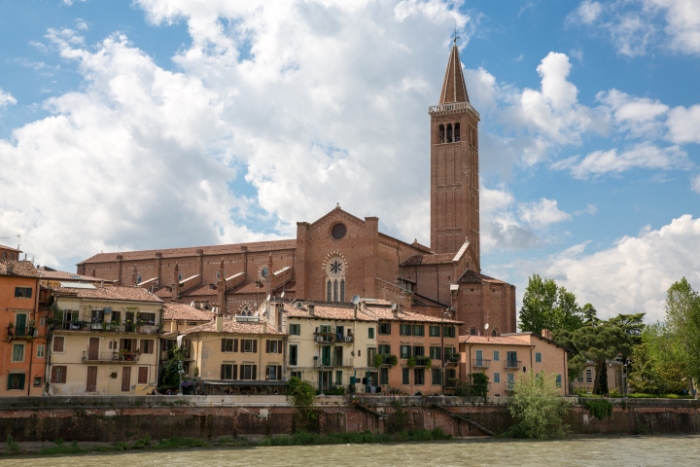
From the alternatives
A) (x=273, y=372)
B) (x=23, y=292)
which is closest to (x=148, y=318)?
(x=23, y=292)

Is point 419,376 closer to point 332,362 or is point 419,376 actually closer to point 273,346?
point 332,362

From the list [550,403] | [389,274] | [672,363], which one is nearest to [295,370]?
[550,403]

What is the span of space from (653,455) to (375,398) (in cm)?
1626

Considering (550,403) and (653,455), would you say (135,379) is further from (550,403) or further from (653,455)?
(653,455)

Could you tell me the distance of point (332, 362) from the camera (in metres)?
54.8


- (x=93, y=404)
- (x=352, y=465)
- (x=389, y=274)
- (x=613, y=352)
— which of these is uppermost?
(x=389, y=274)

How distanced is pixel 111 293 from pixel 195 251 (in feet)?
152

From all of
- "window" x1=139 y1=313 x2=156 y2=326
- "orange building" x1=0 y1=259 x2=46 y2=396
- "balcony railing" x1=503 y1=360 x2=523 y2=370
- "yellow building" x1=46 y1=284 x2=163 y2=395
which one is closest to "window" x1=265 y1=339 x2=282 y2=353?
"yellow building" x1=46 y1=284 x2=163 y2=395

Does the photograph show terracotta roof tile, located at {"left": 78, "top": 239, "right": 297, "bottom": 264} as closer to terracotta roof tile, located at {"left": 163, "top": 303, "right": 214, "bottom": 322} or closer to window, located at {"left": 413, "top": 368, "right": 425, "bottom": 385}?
terracotta roof tile, located at {"left": 163, "top": 303, "right": 214, "bottom": 322}

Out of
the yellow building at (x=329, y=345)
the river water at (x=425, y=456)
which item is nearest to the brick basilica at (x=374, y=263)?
the yellow building at (x=329, y=345)

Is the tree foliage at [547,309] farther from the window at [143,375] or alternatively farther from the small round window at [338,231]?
the window at [143,375]

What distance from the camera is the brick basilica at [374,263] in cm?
7925

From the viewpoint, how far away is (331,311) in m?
57.0

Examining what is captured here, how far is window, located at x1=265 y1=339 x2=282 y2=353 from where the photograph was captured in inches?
2060
